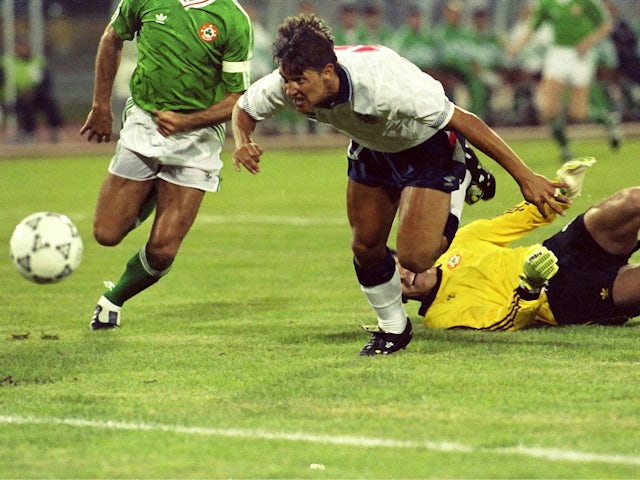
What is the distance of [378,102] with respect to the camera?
6418mm

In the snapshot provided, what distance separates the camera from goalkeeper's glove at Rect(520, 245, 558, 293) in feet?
23.3

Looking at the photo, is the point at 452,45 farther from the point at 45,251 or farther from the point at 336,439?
the point at 336,439

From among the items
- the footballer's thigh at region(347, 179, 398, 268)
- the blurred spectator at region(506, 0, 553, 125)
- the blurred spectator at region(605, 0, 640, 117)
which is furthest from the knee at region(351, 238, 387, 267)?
the blurred spectator at region(506, 0, 553, 125)

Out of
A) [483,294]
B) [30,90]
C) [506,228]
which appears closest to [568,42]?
[30,90]

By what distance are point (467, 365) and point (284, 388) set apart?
0.98 m

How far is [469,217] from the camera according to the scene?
13.3m

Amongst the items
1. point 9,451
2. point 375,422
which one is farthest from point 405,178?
point 9,451

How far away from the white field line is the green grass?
0.01 m

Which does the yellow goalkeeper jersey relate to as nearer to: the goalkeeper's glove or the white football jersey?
the goalkeeper's glove

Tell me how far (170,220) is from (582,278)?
2.44 meters

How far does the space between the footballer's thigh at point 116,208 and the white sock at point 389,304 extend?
1.73 meters

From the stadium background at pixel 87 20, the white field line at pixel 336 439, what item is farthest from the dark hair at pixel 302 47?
the stadium background at pixel 87 20

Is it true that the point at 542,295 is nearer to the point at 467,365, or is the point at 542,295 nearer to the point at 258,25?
A: the point at 467,365

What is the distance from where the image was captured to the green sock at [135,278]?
809 centimetres
